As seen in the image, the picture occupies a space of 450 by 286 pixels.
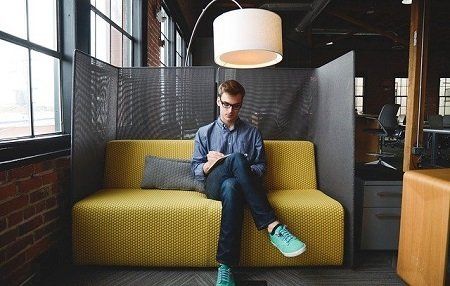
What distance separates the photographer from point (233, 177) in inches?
88.4

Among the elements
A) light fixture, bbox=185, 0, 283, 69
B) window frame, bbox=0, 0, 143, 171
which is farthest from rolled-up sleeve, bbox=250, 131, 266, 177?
window frame, bbox=0, 0, 143, 171

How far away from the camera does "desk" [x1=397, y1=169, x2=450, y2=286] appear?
5.66ft

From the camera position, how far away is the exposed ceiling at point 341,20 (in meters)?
7.64

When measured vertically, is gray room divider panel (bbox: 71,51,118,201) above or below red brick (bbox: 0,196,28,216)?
above

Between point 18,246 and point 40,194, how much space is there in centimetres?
30

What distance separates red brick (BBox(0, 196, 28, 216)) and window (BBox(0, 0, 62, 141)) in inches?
12.6

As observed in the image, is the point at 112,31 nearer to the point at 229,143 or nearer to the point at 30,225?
the point at 229,143

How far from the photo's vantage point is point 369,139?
24.1 feet

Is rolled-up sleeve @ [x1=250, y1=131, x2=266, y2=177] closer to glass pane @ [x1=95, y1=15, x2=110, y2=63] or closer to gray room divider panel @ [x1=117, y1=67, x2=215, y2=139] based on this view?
gray room divider panel @ [x1=117, y1=67, x2=215, y2=139]

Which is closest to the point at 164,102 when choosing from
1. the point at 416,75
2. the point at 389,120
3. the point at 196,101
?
the point at 196,101

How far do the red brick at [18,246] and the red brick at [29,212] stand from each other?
11cm

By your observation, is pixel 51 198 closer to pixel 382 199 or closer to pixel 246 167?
pixel 246 167

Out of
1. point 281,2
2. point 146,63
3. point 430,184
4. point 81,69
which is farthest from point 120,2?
point 281,2

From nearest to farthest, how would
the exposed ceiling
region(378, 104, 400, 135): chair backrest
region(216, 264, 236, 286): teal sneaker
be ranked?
1. region(216, 264, 236, 286): teal sneaker
2. region(378, 104, 400, 135): chair backrest
3. the exposed ceiling
